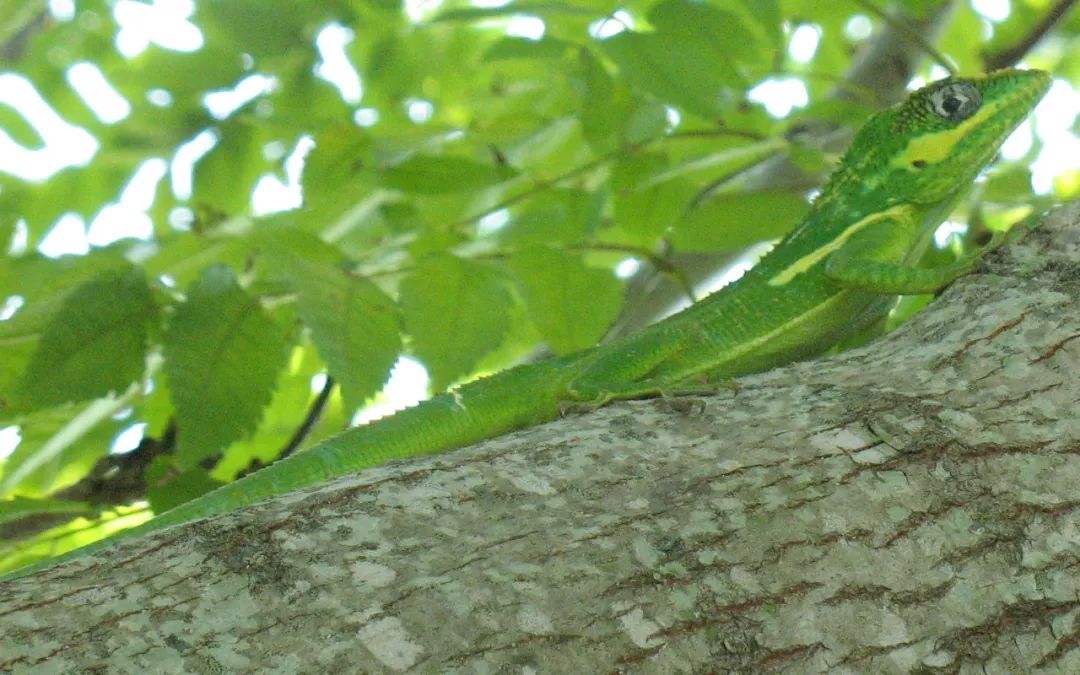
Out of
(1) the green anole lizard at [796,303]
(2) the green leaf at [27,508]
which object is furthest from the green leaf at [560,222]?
(2) the green leaf at [27,508]

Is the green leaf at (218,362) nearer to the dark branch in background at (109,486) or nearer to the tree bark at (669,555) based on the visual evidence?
the dark branch in background at (109,486)

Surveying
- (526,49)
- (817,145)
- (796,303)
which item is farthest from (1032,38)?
(526,49)

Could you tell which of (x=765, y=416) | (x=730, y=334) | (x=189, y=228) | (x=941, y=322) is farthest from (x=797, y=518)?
(x=189, y=228)

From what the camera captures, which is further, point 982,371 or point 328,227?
point 328,227

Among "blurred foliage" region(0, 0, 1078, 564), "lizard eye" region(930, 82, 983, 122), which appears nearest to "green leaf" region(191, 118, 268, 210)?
"blurred foliage" region(0, 0, 1078, 564)

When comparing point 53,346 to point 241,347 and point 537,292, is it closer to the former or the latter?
point 241,347

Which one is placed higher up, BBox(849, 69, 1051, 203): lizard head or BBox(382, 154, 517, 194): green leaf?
BBox(382, 154, 517, 194): green leaf

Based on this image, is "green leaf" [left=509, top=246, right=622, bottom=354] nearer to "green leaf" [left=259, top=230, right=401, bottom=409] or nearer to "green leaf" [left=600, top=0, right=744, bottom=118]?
"green leaf" [left=259, top=230, right=401, bottom=409]
